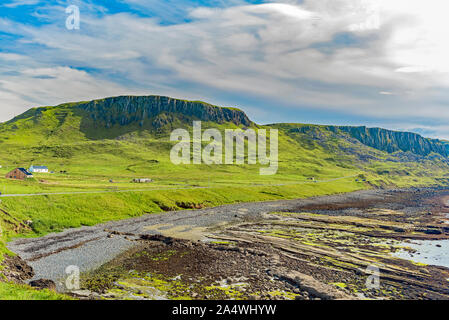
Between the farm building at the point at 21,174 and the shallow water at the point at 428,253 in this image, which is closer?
the shallow water at the point at 428,253

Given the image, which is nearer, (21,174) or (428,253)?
(428,253)

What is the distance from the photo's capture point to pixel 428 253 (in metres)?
48.0

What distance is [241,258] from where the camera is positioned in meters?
41.5

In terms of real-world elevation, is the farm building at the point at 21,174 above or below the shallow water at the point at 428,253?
above

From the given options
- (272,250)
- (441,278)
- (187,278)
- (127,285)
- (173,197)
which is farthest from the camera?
(173,197)

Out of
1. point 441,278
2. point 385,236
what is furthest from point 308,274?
point 385,236

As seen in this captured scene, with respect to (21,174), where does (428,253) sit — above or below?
below

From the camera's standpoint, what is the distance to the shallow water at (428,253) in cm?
4331

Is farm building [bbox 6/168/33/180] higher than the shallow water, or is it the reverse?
farm building [bbox 6/168/33/180]

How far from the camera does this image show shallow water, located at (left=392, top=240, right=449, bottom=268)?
142 ft

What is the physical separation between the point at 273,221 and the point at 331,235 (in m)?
18.6

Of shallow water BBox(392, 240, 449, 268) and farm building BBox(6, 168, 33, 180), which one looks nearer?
shallow water BBox(392, 240, 449, 268)
